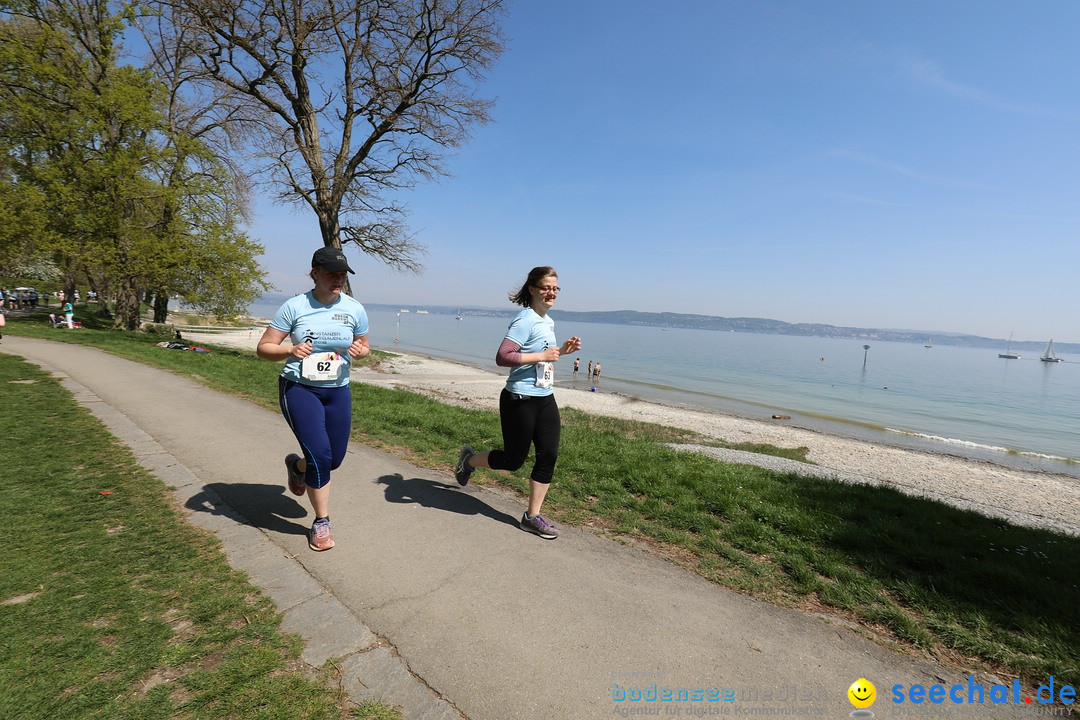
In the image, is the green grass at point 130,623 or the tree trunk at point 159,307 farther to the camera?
the tree trunk at point 159,307

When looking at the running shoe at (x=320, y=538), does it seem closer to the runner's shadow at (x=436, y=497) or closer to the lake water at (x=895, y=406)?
the runner's shadow at (x=436, y=497)

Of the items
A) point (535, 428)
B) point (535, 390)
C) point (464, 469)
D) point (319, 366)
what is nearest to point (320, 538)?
point (319, 366)

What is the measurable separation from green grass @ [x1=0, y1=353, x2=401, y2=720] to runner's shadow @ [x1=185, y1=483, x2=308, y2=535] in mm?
287

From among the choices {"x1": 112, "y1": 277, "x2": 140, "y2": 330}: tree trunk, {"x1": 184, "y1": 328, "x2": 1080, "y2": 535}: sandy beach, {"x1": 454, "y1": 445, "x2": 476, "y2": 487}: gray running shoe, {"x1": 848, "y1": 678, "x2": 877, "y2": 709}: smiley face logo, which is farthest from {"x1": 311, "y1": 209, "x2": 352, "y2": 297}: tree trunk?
{"x1": 848, "y1": 678, "x2": 877, "y2": 709}: smiley face logo

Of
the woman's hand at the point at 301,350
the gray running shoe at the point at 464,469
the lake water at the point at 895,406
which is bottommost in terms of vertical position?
the lake water at the point at 895,406

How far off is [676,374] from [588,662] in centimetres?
4403

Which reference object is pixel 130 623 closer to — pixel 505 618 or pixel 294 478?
pixel 294 478

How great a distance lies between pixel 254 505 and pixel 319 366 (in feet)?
5.93

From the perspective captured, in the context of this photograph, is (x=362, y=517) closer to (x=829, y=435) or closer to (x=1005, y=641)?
(x=1005, y=641)

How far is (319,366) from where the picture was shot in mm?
3311

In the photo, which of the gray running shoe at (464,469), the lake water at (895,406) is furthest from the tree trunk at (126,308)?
the gray running shoe at (464,469)

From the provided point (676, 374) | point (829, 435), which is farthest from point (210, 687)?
point (676, 374)

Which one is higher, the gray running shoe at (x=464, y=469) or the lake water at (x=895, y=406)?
the gray running shoe at (x=464, y=469)

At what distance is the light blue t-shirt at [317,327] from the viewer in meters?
3.33
